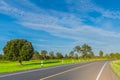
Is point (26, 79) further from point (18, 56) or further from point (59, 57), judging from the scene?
point (59, 57)

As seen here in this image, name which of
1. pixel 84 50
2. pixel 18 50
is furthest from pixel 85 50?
pixel 18 50

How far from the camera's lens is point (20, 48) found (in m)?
69.8

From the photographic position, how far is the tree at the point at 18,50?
68.3m

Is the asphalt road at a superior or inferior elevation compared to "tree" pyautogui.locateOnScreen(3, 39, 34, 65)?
inferior

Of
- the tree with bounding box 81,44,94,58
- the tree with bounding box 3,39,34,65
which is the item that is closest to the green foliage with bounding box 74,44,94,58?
the tree with bounding box 81,44,94,58

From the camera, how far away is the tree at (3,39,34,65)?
224 ft

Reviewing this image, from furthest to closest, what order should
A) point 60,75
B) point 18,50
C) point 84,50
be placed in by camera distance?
point 84,50, point 18,50, point 60,75

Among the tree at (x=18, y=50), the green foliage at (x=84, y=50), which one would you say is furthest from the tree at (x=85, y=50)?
the tree at (x=18, y=50)

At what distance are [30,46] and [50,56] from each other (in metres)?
80.8

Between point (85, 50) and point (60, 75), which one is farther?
point (85, 50)

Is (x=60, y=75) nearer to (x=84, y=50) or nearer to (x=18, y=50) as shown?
(x=18, y=50)

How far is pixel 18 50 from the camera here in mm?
69750

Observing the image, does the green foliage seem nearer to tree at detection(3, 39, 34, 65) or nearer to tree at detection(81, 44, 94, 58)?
tree at detection(81, 44, 94, 58)

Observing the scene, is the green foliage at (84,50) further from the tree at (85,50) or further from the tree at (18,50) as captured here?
the tree at (18,50)
